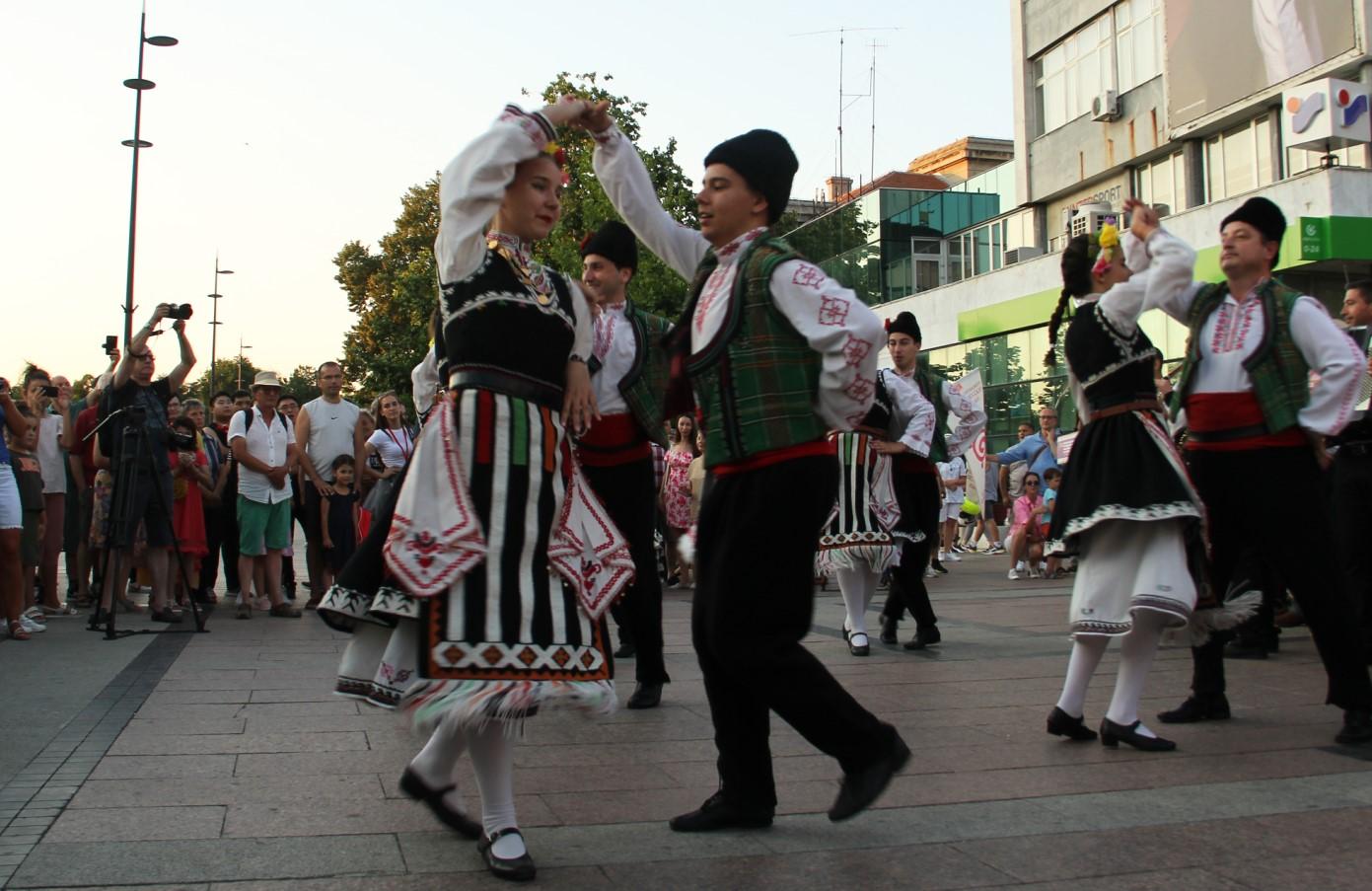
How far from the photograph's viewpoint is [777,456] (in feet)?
13.1

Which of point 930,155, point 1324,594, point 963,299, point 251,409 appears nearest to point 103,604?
point 251,409

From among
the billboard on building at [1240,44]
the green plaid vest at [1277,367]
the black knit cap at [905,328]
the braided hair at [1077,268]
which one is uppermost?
the billboard on building at [1240,44]

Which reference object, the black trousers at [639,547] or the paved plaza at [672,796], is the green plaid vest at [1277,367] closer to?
the paved plaza at [672,796]

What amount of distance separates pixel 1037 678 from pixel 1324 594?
1982mm

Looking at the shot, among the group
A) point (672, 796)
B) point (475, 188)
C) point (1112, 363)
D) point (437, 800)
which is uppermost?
point (475, 188)

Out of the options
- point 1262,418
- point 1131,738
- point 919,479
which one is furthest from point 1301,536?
point 919,479

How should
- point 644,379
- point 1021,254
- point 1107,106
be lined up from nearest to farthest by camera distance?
point 644,379 → point 1107,106 → point 1021,254

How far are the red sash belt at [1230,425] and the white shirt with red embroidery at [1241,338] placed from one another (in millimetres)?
41

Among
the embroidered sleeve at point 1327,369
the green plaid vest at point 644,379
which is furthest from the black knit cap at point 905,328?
the embroidered sleeve at point 1327,369

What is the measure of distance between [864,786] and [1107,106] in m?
27.5

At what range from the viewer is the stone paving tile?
3.97 metres

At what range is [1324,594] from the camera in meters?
5.40

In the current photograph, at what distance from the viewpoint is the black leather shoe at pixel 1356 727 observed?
529 cm

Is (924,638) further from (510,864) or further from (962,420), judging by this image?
(510,864)
